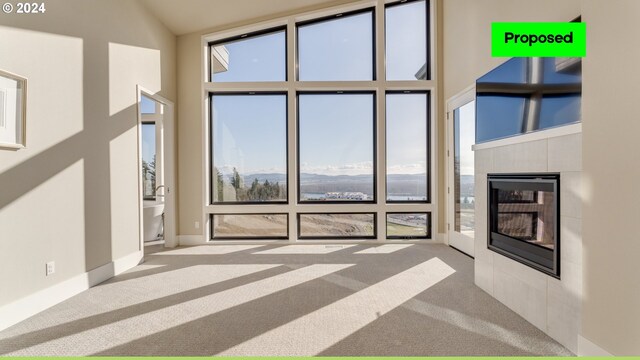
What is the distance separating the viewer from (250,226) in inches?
207

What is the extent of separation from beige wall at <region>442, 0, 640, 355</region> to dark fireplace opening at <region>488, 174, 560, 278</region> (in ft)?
1.05

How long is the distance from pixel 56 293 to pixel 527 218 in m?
4.04

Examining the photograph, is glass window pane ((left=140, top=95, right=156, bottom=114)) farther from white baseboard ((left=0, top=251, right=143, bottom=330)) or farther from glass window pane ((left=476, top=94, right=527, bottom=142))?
glass window pane ((left=476, top=94, right=527, bottom=142))

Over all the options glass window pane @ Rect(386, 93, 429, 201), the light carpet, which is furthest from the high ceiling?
the light carpet

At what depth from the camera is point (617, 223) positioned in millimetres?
1663

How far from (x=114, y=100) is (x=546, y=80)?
4.21m

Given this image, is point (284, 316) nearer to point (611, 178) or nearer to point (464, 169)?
point (611, 178)

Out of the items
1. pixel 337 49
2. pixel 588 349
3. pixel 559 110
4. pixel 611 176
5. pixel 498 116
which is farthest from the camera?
pixel 337 49

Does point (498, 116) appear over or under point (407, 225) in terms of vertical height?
Result: over


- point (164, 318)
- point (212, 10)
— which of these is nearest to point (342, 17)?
point (212, 10)

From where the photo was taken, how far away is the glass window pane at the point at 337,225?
5.23 metres

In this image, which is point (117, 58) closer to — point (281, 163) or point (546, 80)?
point (281, 163)

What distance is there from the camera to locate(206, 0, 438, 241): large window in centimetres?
520

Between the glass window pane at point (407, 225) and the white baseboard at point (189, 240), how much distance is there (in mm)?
3084
